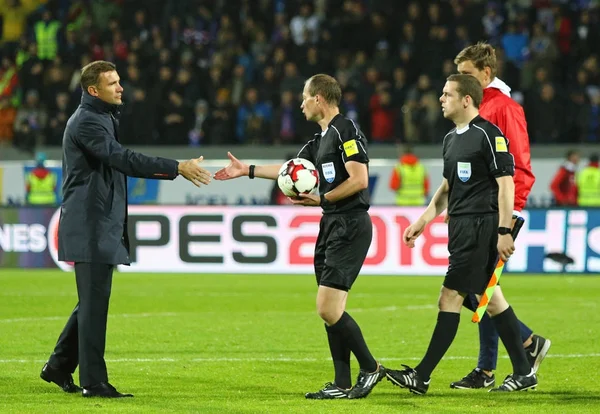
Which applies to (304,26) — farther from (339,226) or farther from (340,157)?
(339,226)

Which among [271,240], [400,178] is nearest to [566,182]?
[400,178]

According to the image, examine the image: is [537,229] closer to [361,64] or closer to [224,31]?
[361,64]

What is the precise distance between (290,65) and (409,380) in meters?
15.0

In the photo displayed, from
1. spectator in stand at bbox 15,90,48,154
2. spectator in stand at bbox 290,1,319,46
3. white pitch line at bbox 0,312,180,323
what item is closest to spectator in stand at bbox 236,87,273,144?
spectator in stand at bbox 290,1,319,46

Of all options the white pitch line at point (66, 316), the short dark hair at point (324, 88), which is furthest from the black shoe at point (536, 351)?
the white pitch line at point (66, 316)

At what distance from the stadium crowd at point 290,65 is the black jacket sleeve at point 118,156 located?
14.1 meters

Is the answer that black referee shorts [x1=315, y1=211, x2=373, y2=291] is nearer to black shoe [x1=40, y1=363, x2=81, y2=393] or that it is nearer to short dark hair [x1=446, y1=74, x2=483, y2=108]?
short dark hair [x1=446, y1=74, x2=483, y2=108]

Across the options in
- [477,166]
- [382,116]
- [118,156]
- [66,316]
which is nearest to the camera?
[118,156]

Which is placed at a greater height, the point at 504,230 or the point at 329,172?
the point at 329,172

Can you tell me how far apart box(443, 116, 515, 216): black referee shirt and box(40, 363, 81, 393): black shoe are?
2590mm

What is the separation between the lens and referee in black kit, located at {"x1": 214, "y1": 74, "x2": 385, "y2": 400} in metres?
7.02

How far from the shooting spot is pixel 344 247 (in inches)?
278

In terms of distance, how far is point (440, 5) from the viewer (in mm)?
22359

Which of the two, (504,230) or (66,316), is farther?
(66,316)
